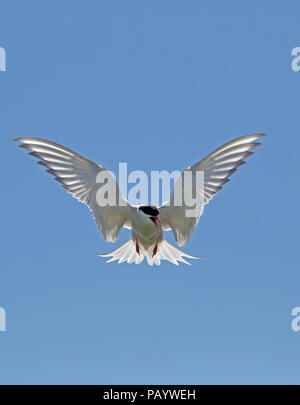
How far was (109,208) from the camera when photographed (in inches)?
436

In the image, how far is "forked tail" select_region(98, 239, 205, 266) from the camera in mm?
11156

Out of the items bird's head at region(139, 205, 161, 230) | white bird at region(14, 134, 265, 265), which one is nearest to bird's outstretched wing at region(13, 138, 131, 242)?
white bird at region(14, 134, 265, 265)

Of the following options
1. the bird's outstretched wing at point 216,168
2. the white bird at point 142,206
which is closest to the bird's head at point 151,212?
the white bird at point 142,206

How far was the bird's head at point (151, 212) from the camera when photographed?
10.7 metres

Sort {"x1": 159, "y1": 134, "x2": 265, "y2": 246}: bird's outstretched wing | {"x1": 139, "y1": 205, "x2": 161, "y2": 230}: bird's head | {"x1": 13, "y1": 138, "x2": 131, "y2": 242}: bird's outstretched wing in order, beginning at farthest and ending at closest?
1. {"x1": 139, "y1": 205, "x2": 161, "y2": 230}: bird's head
2. {"x1": 13, "y1": 138, "x2": 131, "y2": 242}: bird's outstretched wing
3. {"x1": 159, "y1": 134, "x2": 265, "y2": 246}: bird's outstretched wing

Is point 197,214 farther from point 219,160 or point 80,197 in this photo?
point 80,197

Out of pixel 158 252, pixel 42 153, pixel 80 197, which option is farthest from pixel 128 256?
pixel 42 153

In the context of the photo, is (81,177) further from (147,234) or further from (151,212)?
(147,234)

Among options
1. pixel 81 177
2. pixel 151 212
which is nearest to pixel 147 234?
pixel 151 212

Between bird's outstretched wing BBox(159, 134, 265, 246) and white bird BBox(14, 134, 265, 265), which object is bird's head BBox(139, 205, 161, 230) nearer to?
white bird BBox(14, 134, 265, 265)

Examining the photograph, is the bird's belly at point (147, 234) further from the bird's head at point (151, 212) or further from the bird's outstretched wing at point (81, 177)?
the bird's outstretched wing at point (81, 177)

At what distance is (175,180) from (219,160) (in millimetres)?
699
